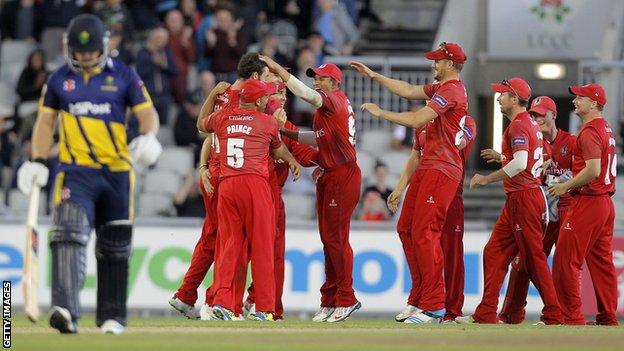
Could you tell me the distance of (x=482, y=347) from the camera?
12.1 metres

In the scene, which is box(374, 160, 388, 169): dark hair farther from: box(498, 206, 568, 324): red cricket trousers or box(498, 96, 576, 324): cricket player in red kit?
box(498, 206, 568, 324): red cricket trousers

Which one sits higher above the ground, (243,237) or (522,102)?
(522,102)

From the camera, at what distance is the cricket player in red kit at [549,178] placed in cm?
1675

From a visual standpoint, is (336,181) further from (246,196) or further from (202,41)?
(202,41)

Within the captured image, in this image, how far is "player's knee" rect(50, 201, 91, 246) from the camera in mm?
12461

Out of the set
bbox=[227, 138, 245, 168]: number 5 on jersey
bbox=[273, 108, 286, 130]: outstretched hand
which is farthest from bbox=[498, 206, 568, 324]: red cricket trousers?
bbox=[227, 138, 245, 168]: number 5 on jersey

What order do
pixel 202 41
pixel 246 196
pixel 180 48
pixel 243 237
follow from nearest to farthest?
pixel 246 196
pixel 243 237
pixel 180 48
pixel 202 41

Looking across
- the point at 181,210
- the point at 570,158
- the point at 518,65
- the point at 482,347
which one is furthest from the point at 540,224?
the point at 518,65

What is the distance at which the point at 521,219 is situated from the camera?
16.2m

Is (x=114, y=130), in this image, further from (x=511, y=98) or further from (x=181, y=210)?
(x=181, y=210)

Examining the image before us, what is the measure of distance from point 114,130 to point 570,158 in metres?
5.80

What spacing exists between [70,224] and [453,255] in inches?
187

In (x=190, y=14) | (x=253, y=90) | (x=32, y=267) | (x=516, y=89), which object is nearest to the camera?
(x=32, y=267)

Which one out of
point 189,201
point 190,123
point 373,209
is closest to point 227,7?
point 190,123
